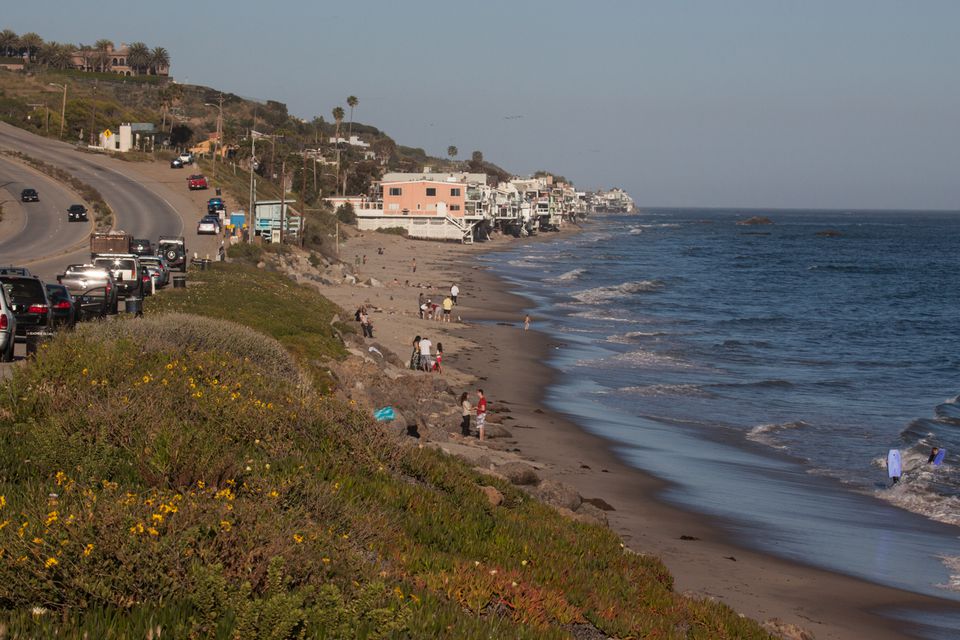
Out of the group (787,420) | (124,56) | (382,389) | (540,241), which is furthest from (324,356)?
(124,56)

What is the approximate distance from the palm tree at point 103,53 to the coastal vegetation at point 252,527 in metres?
189

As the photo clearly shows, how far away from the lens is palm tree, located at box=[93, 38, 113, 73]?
189 m

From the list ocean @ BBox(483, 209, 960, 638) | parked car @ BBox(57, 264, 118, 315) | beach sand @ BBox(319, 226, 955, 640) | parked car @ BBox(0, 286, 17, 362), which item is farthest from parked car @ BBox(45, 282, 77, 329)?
ocean @ BBox(483, 209, 960, 638)

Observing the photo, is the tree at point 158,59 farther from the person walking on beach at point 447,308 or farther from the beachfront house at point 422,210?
the person walking on beach at point 447,308

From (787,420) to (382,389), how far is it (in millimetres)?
11465

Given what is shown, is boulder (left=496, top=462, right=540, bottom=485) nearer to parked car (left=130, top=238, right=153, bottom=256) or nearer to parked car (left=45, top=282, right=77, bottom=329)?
parked car (left=45, top=282, right=77, bottom=329)

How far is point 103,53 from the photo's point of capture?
189250 mm

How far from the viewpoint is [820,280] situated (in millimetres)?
86688

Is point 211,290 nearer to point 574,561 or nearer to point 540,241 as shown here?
point 574,561

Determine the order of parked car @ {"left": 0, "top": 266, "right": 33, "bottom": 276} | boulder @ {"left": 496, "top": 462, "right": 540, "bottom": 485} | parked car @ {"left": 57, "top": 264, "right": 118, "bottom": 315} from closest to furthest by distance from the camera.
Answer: boulder @ {"left": 496, "top": 462, "right": 540, "bottom": 485} < parked car @ {"left": 0, "top": 266, "right": 33, "bottom": 276} < parked car @ {"left": 57, "top": 264, "right": 118, "bottom": 315}

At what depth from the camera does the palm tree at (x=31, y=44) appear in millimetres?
183000

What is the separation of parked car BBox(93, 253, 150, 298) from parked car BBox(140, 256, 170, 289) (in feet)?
9.41

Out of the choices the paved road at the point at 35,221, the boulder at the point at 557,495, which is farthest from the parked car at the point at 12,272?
the paved road at the point at 35,221

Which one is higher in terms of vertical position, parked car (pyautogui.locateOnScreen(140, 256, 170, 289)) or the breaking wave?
parked car (pyautogui.locateOnScreen(140, 256, 170, 289))
